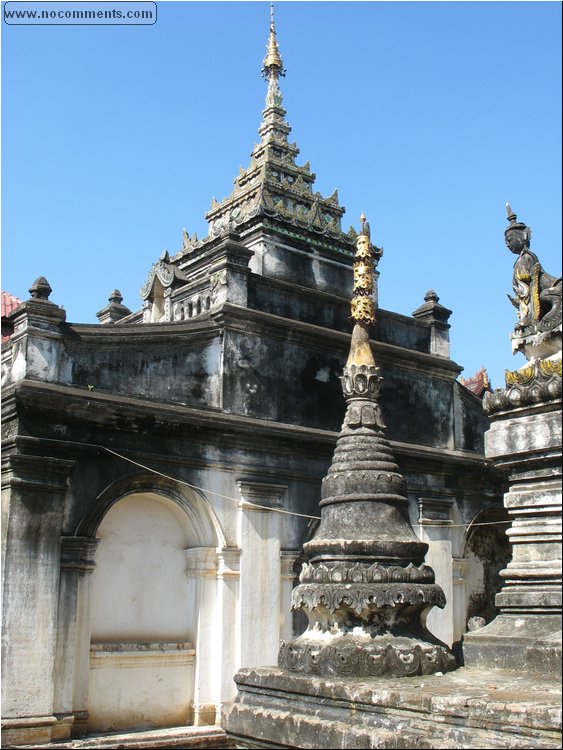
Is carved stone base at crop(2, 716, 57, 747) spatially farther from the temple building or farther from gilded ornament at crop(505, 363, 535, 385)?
gilded ornament at crop(505, 363, 535, 385)

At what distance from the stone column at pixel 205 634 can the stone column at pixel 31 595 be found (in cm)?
246

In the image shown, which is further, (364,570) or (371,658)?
(364,570)

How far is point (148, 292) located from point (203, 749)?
8.64m

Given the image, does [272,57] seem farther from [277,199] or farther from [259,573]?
[259,573]

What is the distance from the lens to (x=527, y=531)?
6.30 meters

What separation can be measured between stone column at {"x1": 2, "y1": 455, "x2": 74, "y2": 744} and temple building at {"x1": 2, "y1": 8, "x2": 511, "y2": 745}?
0.02 meters

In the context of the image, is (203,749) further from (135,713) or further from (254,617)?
(254,617)

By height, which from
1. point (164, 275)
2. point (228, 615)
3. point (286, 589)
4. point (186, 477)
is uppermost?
point (164, 275)

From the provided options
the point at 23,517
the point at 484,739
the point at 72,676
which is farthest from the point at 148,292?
the point at 484,739

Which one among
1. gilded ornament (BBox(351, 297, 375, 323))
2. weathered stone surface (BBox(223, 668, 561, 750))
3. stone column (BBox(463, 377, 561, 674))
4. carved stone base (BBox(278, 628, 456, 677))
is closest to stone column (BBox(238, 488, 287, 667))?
gilded ornament (BBox(351, 297, 375, 323))

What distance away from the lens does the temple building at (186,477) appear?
11.7m

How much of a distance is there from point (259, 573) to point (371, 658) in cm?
677

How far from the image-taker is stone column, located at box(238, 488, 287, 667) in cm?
1358

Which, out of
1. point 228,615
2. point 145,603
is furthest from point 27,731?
point 228,615
